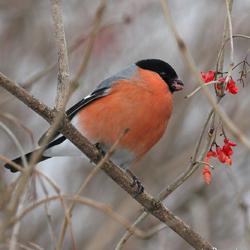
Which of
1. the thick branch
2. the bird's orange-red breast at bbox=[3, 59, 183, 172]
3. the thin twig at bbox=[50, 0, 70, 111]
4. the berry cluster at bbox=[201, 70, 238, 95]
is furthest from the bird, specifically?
the berry cluster at bbox=[201, 70, 238, 95]

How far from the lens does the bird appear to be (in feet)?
10.8

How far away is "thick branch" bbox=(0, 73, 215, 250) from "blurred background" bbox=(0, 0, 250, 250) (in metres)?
1.50

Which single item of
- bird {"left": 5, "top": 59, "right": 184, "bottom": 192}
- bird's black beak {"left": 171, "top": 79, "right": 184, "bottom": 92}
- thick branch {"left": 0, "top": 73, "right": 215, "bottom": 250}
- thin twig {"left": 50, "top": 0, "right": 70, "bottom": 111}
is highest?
bird's black beak {"left": 171, "top": 79, "right": 184, "bottom": 92}

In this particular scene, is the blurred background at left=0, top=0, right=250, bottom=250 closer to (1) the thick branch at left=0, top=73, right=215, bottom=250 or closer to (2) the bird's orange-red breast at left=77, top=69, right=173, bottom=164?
(2) the bird's orange-red breast at left=77, top=69, right=173, bottom=164

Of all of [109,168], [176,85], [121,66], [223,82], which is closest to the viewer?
[223,82]

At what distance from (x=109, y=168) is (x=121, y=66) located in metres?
2.10

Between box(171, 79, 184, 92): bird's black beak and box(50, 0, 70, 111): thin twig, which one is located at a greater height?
box(171, 79, 184, 92): bird's black beak

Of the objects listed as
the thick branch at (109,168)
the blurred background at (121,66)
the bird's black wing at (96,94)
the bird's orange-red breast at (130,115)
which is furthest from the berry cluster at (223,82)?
the blurred background at (121,66)

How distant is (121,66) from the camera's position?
4.74 metres

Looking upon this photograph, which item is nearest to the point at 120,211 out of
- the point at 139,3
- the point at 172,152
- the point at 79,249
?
the point at 79,249

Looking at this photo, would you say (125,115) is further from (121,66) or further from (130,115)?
(121,66)

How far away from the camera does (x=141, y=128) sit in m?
3.32

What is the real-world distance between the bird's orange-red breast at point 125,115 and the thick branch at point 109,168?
520mm

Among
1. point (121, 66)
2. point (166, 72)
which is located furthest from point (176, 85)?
point (121, 66)
